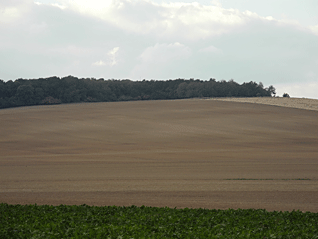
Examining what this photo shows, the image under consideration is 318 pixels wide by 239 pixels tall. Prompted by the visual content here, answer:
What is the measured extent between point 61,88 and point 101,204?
47.4 m

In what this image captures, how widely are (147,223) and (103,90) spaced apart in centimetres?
4999

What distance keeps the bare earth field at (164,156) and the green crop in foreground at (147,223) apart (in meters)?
1.52

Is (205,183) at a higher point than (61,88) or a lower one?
lower

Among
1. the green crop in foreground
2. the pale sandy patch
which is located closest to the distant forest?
the pale sandy patch

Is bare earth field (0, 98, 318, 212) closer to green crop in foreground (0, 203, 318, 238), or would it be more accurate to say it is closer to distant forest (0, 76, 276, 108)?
green crop in foreground (0, 203, 318, 238)

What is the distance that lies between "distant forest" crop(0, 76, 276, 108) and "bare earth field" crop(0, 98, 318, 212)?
1084cm

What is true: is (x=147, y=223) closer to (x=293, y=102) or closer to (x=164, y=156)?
(x=164, y=156)

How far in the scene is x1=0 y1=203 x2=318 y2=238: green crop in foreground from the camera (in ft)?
25.1

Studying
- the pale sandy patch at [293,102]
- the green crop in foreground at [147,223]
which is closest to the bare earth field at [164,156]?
the pale sandy patch at [293,102]

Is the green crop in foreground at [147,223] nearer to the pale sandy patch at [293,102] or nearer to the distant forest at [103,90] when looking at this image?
the pale sandy patch at [293,102]

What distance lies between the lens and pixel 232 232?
7.80 m

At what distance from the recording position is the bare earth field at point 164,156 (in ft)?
39.8

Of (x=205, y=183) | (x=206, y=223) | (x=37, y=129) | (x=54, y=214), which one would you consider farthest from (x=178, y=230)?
(x=37, y=129)

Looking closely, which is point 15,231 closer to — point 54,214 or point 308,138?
point 54,214
